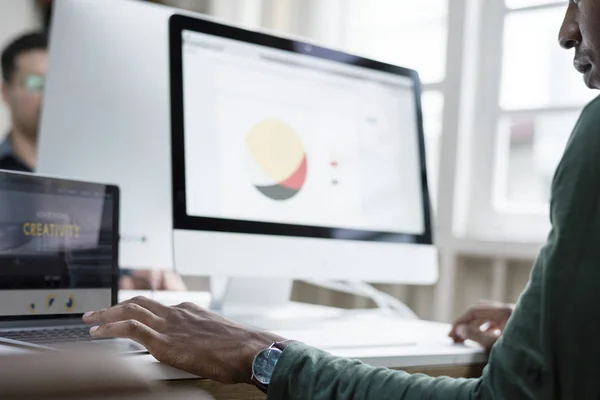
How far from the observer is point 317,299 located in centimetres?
234

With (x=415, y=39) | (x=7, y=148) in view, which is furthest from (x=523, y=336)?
(x=7, y=148)

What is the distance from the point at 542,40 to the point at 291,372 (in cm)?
171

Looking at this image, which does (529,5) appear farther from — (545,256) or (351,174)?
(545,256)

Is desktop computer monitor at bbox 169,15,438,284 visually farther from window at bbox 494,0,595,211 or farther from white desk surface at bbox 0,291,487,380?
window at bbox 494,0,595,211

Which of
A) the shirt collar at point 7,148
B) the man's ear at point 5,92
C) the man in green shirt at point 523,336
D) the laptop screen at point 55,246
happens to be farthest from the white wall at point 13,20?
the man in green shirt at point 523,336

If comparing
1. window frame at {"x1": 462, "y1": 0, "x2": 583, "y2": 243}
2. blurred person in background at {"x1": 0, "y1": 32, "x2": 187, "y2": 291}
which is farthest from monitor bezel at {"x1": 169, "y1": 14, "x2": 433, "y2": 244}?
blurred person in background at {"x1": 0, "y1": 32, "x2": 187, "y2": 291}

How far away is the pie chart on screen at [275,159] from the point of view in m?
1.16

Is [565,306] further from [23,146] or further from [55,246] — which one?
[23,146]

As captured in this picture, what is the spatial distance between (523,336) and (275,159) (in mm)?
600

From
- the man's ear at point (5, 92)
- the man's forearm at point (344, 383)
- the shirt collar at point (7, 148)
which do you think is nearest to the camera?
the man's forearm at point (344, 383)

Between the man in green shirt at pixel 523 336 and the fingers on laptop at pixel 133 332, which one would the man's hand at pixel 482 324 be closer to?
the man in green shirt at pixel 523 336

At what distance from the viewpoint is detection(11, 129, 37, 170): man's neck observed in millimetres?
2742

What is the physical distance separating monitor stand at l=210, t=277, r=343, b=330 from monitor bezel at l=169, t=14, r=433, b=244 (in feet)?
0.44

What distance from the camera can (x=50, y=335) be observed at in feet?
2.68
